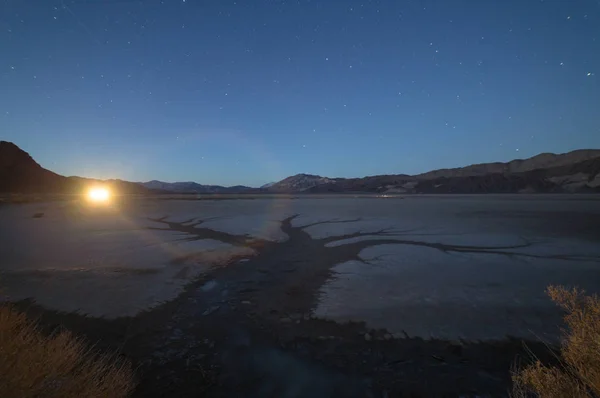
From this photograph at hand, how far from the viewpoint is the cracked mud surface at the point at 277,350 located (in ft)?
12.8

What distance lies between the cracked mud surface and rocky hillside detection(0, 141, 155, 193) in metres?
120

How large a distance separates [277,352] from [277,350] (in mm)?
55

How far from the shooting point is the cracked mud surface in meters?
3.89

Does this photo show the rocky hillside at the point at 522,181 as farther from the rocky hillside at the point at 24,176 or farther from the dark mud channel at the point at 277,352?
the rocky hillside at the point at 24,176

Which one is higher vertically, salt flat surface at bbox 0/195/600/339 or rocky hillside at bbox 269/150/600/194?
rocky hillside at bbox 269/150/600/194

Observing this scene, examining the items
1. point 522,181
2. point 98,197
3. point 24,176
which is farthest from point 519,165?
point 24,176

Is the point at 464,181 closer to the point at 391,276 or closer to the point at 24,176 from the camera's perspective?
the point at 391,276

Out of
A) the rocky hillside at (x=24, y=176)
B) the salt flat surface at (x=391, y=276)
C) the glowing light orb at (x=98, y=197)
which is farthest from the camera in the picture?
the rocky hillside at (x=24, y=176)

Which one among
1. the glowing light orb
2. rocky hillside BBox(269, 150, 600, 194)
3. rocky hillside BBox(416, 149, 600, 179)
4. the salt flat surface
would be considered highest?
rocky hillside BBox(416, 149, 600, 179)

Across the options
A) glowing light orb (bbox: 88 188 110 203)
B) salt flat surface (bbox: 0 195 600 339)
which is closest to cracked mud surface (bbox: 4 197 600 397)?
salt flat surface (bbox: 0 195 600 339)

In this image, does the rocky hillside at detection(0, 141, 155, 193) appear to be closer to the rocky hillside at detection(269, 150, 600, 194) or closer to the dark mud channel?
the rocky hillside at detection(269, 150, 600, 194)

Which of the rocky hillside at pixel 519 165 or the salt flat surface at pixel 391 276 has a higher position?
the rocky hillside at pixel 519 165

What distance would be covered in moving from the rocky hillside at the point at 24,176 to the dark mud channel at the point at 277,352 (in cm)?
11990

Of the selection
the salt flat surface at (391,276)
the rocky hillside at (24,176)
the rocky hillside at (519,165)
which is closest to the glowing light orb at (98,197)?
the rocky hillside at (24,176)
